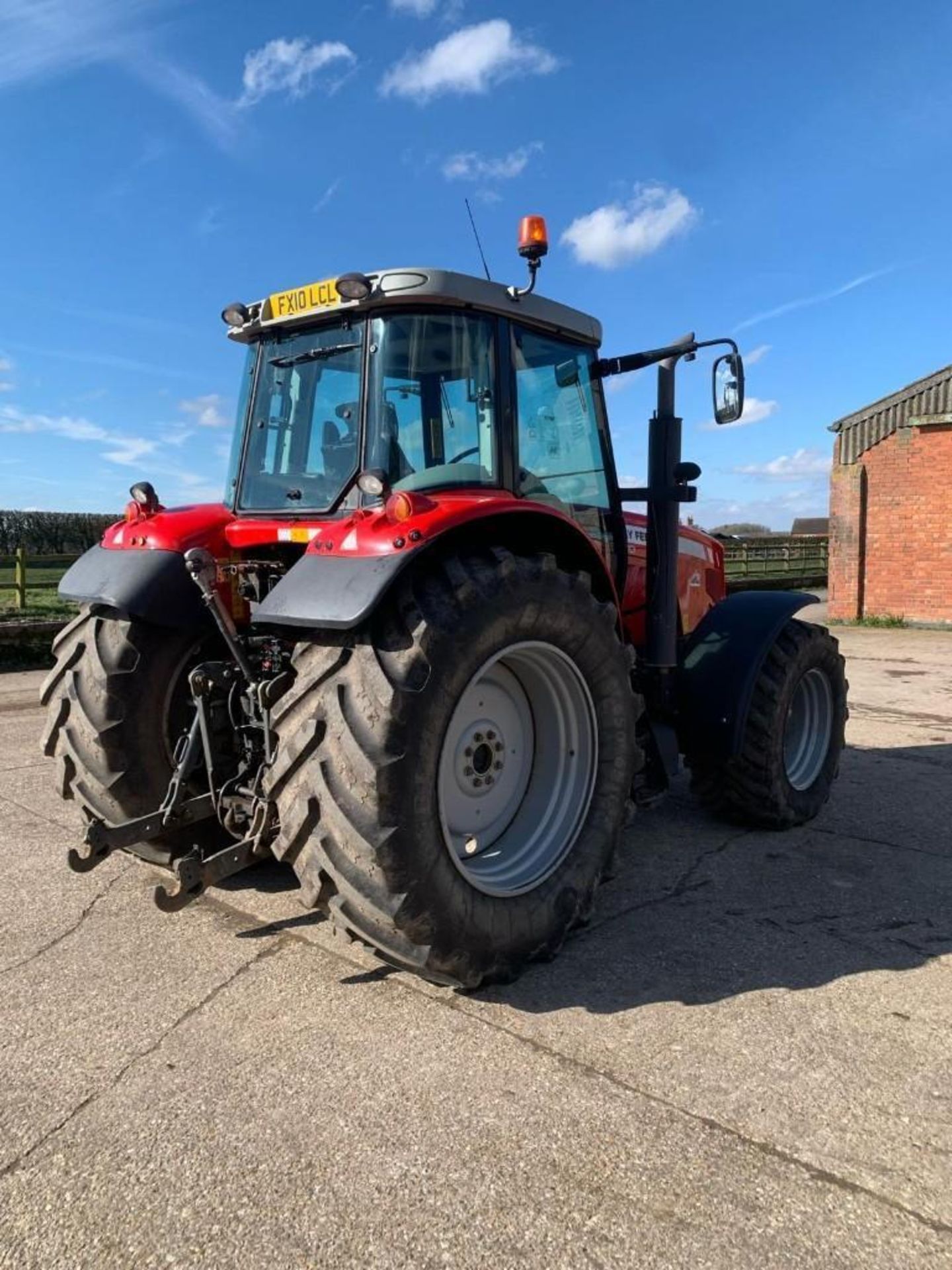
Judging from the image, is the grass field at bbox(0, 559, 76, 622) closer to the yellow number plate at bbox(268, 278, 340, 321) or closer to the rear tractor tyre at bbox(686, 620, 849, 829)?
the yellow number plate at bbox(268, 278, 340, 321)

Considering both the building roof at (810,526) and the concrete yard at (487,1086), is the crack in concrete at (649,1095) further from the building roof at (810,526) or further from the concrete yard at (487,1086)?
the building roof at (810,526)

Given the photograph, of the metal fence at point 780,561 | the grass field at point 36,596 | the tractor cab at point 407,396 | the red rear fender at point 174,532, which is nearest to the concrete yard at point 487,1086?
the red rear fender at point 174,532

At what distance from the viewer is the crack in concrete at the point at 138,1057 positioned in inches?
84.0

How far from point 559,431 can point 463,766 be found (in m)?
1.67

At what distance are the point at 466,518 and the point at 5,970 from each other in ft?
7.36

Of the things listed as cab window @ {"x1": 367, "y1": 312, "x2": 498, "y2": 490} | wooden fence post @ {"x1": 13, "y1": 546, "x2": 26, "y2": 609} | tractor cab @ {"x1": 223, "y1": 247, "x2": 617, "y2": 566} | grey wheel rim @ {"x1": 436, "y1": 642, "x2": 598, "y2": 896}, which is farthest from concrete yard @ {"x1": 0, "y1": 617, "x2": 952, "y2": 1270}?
wooden fence post @ {"x1": 13, "y1": 546, "x2": 26, "y2": 609}

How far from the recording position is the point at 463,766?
322cm

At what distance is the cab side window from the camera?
3.73 metres

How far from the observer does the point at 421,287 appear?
3229 mm

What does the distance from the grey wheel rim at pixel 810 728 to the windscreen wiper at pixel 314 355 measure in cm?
311

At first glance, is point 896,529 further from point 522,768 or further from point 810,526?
point 810,526

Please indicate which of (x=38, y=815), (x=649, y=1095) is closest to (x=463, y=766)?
(x=649, y=1095)

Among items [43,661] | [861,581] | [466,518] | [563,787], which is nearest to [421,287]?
[466,518]

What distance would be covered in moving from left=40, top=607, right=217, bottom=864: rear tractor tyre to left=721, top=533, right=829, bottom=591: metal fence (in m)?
20.5
